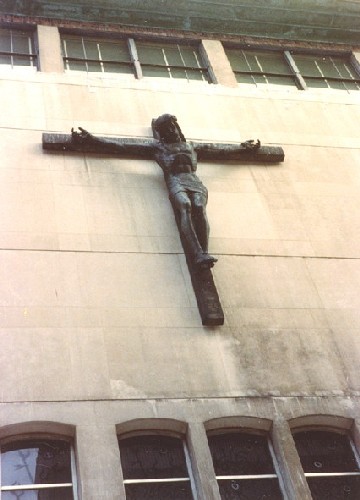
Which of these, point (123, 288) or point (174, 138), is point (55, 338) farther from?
point (174, 138)

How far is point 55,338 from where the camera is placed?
799 centimetres

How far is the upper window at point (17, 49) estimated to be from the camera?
43.3 feet

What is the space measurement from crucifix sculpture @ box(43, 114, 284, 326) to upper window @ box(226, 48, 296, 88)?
3494 millimetres

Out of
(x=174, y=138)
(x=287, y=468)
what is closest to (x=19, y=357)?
(x=287, y=468)

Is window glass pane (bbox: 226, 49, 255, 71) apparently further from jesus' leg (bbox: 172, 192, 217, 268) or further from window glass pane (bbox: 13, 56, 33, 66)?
jesus' leg (bbox: 172, 192, 217, 268)

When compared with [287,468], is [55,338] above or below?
above

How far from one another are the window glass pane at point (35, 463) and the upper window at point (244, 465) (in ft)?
5.72

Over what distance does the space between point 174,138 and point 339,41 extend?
7.73 m

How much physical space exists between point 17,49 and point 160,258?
686 centimetres

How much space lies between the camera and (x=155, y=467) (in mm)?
7211

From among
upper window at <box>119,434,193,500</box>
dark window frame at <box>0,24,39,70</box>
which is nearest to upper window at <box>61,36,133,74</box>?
dark window frame at <box>0,24,39,70</box>

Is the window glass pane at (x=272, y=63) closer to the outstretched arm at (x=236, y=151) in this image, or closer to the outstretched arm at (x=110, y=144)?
the outstretched arm at (x=236, y=151)

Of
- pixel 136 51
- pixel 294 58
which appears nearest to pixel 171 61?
pixel 136 51

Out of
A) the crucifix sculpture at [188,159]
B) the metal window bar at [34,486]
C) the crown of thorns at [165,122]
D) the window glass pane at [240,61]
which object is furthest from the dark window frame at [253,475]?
the window glass pane at [240,61]
